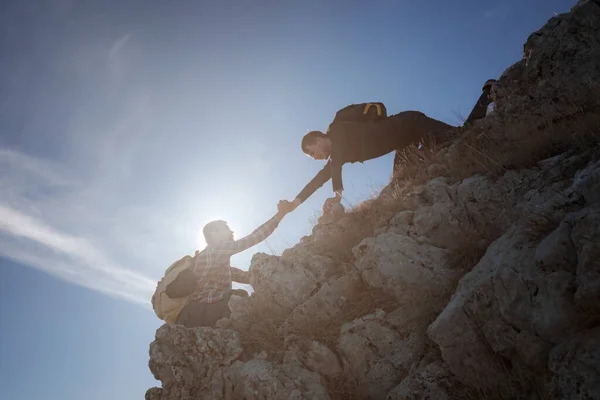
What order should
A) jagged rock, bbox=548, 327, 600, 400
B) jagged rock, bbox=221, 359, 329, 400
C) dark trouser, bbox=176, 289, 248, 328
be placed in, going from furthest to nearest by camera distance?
1. dark trouser, bbox=176, 289, 248, 328
2. jagged rock, bbox=221, 359, 329, 400
3. jagged rock, bbox=548, 327, 600, 400

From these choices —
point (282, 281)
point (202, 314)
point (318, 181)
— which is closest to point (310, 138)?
point (318, 181)

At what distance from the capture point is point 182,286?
7.00m

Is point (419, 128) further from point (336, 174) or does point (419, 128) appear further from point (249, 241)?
point (249, 241)

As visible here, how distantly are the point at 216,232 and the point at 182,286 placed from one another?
6.05ft

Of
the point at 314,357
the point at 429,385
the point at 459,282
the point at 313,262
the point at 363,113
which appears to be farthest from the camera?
the point at 363,113

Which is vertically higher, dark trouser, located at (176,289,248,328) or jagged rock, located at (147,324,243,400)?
dark trouser, located at (176,289,248,328)

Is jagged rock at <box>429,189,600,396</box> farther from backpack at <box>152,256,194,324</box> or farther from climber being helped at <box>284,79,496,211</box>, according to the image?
backpack at <box>152,256,194,324</box>

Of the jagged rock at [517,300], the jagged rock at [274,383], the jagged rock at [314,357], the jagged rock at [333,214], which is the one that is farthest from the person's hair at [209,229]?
the jagged rock at [517,300]

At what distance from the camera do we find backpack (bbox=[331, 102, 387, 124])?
922 cm

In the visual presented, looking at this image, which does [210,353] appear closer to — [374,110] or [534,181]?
[534,181]

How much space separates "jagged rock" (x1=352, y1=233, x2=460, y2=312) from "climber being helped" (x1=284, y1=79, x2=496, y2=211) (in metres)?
2.72

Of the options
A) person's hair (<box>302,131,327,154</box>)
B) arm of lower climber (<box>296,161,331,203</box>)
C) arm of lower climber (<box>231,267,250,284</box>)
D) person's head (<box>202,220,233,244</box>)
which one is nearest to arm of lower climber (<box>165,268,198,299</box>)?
person's head (<box>202,220,233,244</box>)

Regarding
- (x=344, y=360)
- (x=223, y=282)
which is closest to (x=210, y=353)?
(x=223, y=282)

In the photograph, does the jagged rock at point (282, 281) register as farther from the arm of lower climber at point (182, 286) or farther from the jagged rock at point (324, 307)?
the arm of lower climber at point (182, 286)
